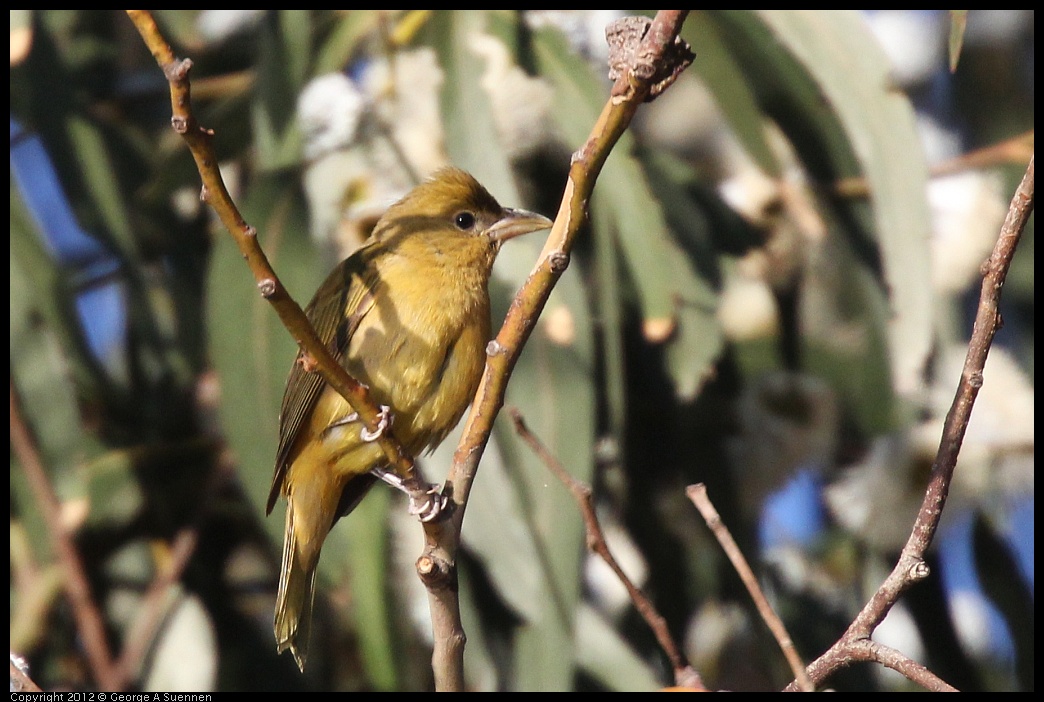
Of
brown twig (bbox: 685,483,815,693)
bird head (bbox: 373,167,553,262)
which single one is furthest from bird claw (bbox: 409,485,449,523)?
bird head (bbox: 373,167,553,262)

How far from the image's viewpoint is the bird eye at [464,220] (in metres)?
3.66

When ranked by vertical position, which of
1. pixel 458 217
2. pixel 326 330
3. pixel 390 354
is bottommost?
pixel 390 354

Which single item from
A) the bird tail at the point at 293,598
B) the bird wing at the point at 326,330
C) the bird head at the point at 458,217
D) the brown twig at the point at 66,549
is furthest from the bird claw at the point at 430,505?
the brown twig at the point at 66,549

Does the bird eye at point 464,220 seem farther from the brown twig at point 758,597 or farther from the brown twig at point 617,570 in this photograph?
the brown twig at point 758,597

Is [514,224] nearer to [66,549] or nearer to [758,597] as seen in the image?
[758,597]

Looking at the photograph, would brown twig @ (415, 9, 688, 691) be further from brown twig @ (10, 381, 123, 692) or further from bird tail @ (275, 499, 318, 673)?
brown twig @ (10, 381, 123, 692)

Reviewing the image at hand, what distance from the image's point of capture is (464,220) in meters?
3.67

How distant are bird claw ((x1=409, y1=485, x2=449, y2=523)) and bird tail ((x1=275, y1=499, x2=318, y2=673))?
1.10 meters

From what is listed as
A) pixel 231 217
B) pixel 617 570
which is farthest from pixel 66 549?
pixel 231 217

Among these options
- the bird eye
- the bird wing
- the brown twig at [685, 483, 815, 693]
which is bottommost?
the brown twig at [685, 483, 815, 693]

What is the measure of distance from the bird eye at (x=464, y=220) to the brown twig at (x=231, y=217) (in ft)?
4.80

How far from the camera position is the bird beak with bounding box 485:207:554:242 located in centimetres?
353

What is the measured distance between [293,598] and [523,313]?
1.64m

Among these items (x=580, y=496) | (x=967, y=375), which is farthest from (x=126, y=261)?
(x=967, y=375)
